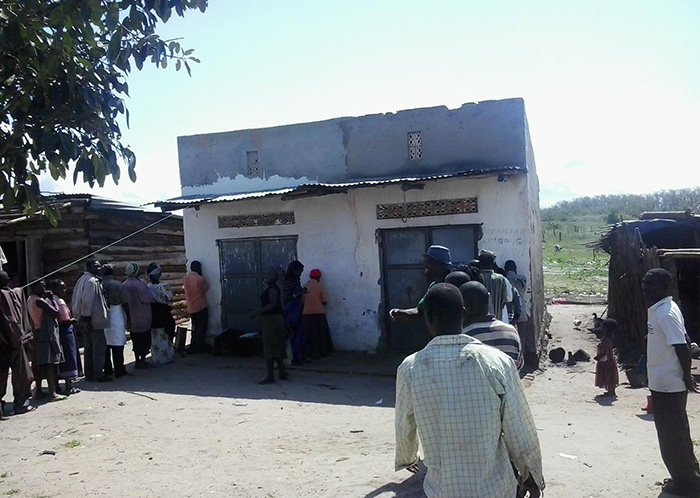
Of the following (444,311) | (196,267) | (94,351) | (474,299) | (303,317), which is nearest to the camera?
(444,311)

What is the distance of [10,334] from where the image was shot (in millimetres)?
7121

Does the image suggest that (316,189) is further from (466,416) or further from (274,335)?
(466,416)

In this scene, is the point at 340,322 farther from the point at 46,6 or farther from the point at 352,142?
the point at 46,6

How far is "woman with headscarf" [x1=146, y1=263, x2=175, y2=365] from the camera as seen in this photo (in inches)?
401

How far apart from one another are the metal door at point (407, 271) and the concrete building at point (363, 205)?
18mm

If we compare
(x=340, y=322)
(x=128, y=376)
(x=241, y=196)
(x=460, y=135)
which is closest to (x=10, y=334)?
(x=128, y=376)

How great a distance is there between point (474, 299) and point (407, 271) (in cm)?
647

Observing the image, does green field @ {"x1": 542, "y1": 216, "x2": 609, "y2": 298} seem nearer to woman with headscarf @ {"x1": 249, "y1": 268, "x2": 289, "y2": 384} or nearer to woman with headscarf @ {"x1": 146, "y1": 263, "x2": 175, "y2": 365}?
woman with headscarf @ {"x1": 249, "y1": 268, "x2": 289, "y2": 384}

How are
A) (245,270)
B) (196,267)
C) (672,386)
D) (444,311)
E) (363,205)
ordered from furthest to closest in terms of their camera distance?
(196,267) → (245,270) → (363,205) → (672,386) → (444,311)

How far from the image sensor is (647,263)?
944cm

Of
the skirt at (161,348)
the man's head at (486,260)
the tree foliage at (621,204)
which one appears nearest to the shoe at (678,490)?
the man's head at (486,260)

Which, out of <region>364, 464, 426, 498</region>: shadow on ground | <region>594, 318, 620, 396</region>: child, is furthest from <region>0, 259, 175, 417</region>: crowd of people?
<region>594, 318, 620, 396</region>: child

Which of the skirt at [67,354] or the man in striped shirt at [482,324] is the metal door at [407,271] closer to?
the skirt at [67,354]

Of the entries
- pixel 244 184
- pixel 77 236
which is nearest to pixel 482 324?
pixel 244 184
